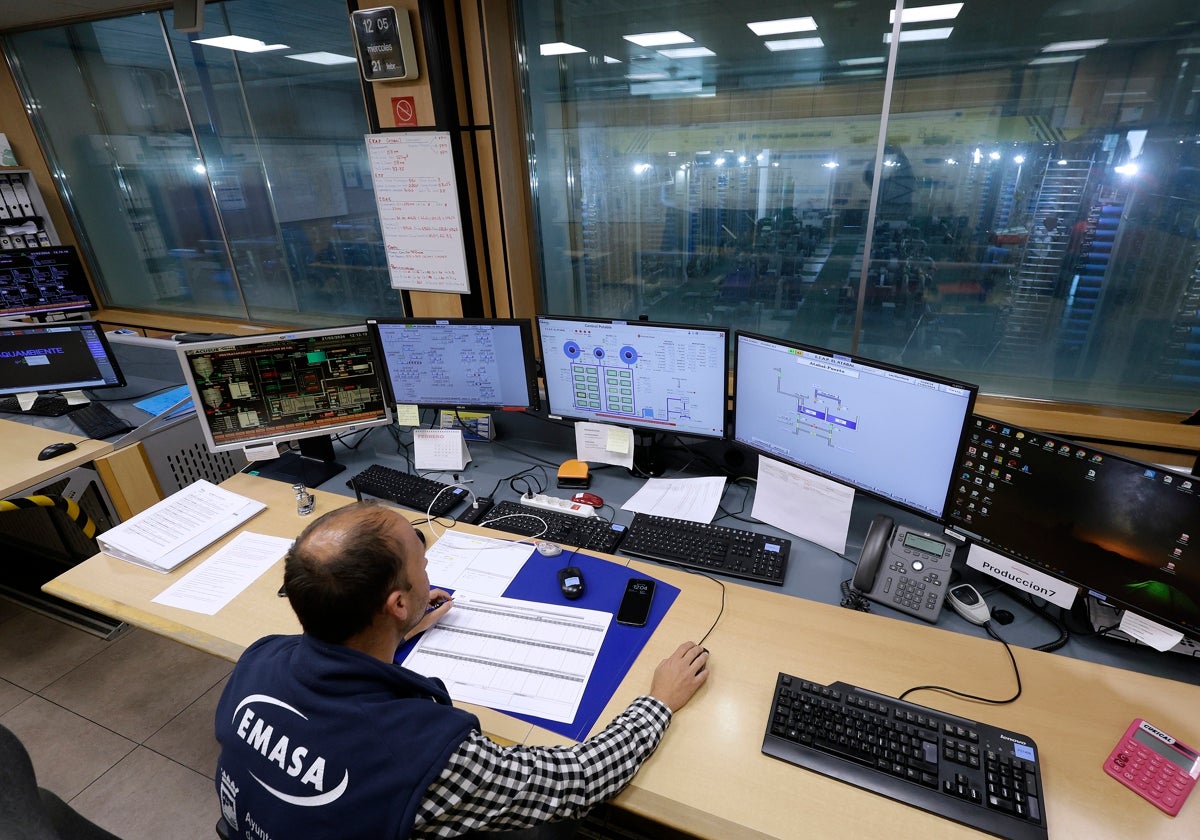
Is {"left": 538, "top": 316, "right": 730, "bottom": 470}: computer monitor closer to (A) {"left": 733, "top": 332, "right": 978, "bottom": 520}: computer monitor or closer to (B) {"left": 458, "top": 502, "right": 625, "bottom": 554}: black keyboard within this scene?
(A) {"left": 733, "top": 332, "right": 978, "bottom": 520}: computer monitor

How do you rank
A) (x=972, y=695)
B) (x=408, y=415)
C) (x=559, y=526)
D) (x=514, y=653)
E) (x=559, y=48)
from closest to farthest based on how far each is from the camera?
(x=972, y=695)
(x=514, y=653)
(x=559, y=526)
(x=408, y=415)
(x=559, y=48)

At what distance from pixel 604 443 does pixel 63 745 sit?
6.78 ft

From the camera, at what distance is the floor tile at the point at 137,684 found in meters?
2.08

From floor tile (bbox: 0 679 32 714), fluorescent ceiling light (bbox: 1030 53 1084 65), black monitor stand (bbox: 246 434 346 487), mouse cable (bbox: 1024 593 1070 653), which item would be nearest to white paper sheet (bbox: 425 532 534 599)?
black monitor stand (bbox: 246 434 346 487)

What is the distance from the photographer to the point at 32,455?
2.29 meters

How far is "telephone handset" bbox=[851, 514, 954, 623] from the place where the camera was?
135cm

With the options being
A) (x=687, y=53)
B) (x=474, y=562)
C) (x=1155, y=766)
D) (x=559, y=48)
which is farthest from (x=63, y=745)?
(x=687, y=53)

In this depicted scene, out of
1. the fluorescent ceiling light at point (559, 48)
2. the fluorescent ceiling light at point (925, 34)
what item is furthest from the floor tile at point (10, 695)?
the fluorescent ceiling light at point (925, 34)

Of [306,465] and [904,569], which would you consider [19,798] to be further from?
[904,569]

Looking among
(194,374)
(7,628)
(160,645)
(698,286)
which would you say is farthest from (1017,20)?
(7,628)

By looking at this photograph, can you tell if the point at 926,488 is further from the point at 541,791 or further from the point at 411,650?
the point at 411,650

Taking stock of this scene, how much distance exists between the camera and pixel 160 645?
2.40m

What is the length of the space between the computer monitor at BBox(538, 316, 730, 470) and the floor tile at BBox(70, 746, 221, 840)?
1592 mm

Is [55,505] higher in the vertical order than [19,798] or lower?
lower
